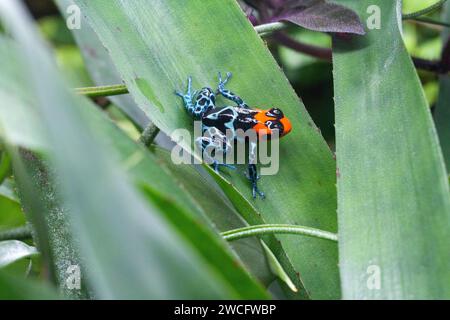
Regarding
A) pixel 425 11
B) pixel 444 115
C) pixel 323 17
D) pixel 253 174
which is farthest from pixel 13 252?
pixel 444 115

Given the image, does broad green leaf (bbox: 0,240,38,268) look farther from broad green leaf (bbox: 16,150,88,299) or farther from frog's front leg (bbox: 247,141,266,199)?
frog's front leg (bbox: 247,141,266,199)

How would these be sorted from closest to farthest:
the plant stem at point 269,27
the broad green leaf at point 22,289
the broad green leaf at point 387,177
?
1. the broad green leaf at point 22,289
2. the broad green leaf at point 387,177
3. the plant stem at point 269,27

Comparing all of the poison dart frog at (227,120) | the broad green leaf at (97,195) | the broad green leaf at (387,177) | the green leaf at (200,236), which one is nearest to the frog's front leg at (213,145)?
the poison dart frog at (227,120)

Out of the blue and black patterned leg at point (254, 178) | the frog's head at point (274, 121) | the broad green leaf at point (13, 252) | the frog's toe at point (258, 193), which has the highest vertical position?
the frog's head at point (274, 121)

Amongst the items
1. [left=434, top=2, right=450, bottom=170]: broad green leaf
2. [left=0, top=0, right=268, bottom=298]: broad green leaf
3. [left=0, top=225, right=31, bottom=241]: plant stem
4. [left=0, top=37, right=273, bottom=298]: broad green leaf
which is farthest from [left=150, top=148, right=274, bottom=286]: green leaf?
[left=434, top=2, right=450, bottom=170]: broad green leaf

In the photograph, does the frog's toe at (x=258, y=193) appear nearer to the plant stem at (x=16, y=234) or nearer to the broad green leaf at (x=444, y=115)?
the plant stem at (x=16, y=234)

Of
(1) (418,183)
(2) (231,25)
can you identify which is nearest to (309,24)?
(2) (231,25)

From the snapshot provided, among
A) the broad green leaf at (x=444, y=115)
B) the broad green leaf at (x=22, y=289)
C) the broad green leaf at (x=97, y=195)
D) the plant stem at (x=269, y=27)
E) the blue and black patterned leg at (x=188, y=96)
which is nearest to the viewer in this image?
the broad green leaf at (x=97, y=195)
